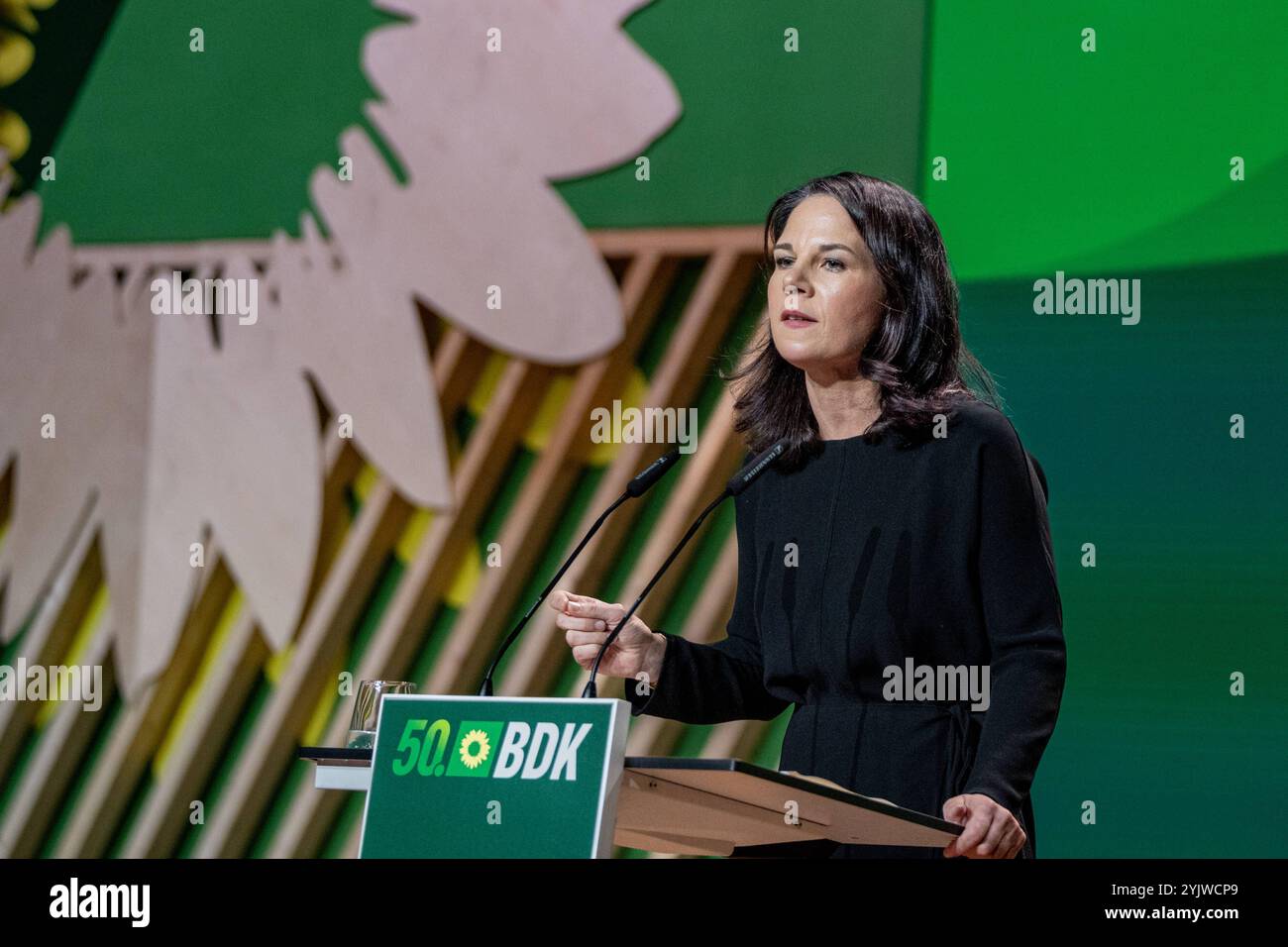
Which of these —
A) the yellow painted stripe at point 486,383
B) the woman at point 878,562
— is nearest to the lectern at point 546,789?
the woman at point 878,562

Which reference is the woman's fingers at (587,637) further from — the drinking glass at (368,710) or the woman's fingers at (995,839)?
the woman's fingers at (995,839)

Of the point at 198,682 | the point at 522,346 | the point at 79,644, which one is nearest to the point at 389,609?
the point at 198,682

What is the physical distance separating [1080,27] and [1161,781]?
1675mm

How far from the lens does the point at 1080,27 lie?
11.5 feet

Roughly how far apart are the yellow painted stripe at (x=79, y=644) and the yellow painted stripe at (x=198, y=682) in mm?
338

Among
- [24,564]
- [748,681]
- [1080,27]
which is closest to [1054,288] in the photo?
[1080,27]

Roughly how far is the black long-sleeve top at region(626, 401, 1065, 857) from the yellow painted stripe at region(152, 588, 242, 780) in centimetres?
241

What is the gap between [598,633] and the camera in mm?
1881

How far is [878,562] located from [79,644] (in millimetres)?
3065

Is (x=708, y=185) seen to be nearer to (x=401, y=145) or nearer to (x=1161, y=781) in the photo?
(x=401, y=145)

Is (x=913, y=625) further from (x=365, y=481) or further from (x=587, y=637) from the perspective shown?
(x=365, y=481)
